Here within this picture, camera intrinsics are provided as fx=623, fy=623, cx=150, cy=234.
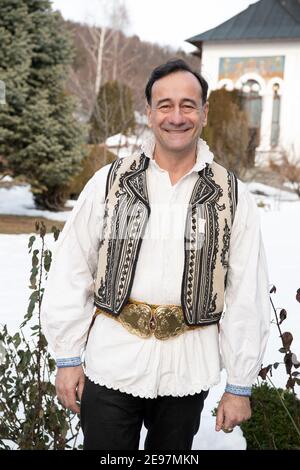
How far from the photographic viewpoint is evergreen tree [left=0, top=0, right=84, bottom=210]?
13852mm

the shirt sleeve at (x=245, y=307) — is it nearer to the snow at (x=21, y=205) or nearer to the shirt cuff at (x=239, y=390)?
the shirt cuff at (x=239, y=390)

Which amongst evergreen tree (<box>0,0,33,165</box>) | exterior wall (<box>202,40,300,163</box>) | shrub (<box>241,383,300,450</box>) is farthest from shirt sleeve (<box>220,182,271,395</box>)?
exterior wall (<box>202,40,300,163</box>)

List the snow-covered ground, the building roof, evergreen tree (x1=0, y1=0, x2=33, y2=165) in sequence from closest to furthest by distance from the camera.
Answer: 1. the snow-covered ground
2. evergreen tree (x1=0, y1=0, x2=33, y2=165)
3. the building roof

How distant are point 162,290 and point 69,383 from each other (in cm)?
43

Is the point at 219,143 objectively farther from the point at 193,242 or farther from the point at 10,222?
the point at 193,242

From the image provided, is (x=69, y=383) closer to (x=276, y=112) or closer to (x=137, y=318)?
(x=137, y=318)

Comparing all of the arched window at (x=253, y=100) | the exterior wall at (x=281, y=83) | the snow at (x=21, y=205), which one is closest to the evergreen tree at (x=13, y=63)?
the snow at (x=21, y=205)

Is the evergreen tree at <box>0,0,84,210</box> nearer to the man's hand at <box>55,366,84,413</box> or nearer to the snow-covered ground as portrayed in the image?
the snow-covered ground

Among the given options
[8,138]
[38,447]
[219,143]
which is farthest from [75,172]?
[38,447]

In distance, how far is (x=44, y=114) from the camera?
45.5ft

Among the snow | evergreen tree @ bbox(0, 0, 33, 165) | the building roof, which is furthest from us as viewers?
the building roof

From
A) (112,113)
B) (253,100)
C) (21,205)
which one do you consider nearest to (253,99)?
(253,100)

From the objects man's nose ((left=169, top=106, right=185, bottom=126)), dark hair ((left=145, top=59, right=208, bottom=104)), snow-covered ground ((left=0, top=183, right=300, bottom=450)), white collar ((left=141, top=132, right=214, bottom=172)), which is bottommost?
snow-covered ground ((left=0, top=183, right=300, bottom=450))

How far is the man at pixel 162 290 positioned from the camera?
6.24 feet
